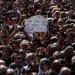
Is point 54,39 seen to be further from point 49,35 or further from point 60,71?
point 60,71

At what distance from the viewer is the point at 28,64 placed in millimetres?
9289

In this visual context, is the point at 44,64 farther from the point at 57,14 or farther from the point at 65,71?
the point at 57,14

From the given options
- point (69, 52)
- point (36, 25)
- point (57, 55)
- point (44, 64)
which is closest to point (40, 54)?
point (57, 55)

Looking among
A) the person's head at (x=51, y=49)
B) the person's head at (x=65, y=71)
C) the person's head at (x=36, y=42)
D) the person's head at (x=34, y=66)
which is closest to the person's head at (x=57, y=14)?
the person's head at (x=36, y=42)

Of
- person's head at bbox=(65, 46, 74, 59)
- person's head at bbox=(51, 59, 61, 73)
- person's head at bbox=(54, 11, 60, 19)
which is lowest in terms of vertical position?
person's head at bbox=(54, 11, 60, 19)

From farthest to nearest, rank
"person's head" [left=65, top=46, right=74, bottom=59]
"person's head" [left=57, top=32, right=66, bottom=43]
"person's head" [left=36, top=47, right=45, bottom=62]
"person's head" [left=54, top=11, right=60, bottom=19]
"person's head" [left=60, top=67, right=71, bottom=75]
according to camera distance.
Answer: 1. "person's head" [left=54, top=11, right=60, bottom=19]
2. "person's head" [left=57, top=32, right=66, bottom=43]
3. "person's head" [left=65, top=46, right=74, bottom=59]
4. "person's head" [left=36, top=47, right=45, bottom=62]
5. "person's head" [left=60, top=67, right=71, bottom=75]

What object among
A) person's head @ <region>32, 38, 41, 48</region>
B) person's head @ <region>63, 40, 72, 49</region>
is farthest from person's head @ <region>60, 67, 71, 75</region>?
person's head @ <region>32, 38, 41, 48</region>

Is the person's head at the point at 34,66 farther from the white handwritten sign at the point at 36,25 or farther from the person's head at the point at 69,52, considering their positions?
the white handwritten sign at the point at 36,25

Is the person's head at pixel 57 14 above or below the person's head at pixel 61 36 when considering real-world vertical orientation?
below

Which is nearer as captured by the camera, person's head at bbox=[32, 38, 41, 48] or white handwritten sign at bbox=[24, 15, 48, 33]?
person's head at bbox=[32, 38, 41, 48]

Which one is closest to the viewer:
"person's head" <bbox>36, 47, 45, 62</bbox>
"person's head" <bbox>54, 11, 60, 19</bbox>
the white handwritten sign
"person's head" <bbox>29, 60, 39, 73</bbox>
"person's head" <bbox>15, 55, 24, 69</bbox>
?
"person's head" <bbox>29, 60, 39, 73</bbox>

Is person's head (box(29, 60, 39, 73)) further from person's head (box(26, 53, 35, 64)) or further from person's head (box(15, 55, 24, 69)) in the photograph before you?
person's head (box(26, 53, 35, 64))

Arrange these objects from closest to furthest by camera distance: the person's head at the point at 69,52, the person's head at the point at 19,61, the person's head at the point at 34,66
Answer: the person's head at the point at 34,66, the person's head at the point at 19,61, the person's head at the point at 69,52

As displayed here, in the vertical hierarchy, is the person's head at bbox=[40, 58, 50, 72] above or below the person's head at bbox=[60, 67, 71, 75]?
below
